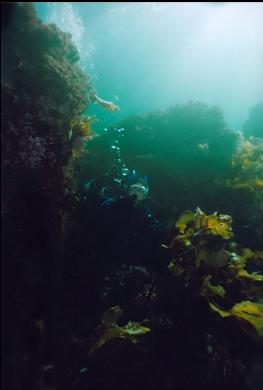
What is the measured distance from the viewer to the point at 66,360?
337 cm

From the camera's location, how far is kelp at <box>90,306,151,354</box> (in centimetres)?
340

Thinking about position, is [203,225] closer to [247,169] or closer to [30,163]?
[30,163]

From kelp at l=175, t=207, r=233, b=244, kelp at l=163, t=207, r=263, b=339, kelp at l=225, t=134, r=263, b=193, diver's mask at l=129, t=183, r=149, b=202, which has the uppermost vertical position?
kelp at l=225, t=134, r=263, b=193

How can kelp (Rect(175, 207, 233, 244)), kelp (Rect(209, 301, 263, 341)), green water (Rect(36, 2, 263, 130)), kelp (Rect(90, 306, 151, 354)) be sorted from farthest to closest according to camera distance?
green water (Rect(36, 2, 263, 130)) → kelp (Rect(175, 207, 233, 244)) → kelp (Rect(209, 301, 263, 341)) → kelp (Rect(90, 306, 151, 354))

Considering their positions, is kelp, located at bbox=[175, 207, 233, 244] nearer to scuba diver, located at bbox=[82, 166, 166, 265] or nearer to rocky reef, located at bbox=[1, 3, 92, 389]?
scuba diver, located at bbox=[82, 166, 166, 265]

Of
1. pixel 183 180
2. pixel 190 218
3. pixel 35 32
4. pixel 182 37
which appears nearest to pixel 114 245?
pixel 190 218

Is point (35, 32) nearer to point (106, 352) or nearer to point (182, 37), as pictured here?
point (106, 352)

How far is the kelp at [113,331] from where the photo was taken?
3403 mm

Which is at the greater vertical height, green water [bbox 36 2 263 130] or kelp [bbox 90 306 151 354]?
green water [bbox 36 2 263 130]

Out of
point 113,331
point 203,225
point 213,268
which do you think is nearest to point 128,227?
point 203,225

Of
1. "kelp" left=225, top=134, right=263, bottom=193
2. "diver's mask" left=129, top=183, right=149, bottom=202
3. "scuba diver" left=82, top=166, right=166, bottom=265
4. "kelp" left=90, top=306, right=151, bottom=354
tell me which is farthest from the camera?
"kelp" left=225, top=134, right=263, bottom=193

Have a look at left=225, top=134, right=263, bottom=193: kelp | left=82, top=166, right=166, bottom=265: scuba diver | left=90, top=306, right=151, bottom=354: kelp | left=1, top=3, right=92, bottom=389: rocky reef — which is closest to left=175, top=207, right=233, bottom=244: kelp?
left=82, top=166, right=166, bottom=265: scuba diver

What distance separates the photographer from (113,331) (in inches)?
134

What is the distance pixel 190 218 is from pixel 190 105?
5.50 meters
